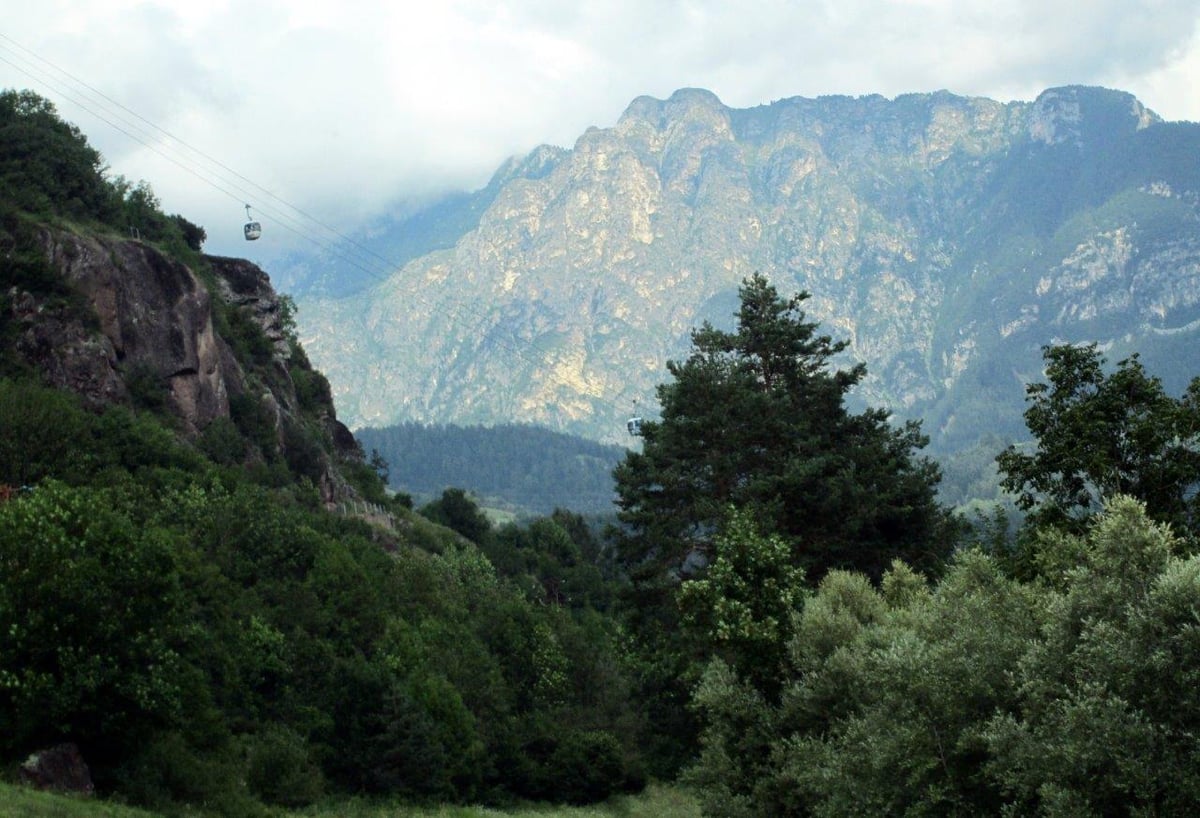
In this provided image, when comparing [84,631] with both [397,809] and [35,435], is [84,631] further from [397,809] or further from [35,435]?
[35,435]

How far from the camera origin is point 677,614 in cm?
5559

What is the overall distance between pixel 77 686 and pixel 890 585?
100ft

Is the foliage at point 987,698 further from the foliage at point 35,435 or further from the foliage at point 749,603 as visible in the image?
the foliage at point 35,435

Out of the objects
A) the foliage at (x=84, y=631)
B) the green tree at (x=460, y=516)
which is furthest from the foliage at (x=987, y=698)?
the green tree at (x=460, y=516)

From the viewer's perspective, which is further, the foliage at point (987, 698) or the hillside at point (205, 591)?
the hillside at point (205, 591)

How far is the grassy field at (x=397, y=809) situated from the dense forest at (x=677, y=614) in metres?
2.18

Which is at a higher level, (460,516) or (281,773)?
(460,516)

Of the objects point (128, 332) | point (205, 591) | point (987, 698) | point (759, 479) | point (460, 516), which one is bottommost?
point (205, 591)

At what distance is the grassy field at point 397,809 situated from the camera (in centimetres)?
3593

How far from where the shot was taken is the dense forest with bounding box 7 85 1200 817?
27391mm

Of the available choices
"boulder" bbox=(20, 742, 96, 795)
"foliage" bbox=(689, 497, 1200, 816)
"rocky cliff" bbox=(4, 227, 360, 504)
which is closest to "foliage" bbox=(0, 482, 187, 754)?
"boulder" bbox=(20, 742, 96, 795)

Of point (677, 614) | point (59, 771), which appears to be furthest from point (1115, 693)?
point (59, 771)

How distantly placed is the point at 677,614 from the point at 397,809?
2379cm

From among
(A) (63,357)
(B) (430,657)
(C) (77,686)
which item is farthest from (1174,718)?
(A) (63,357)
